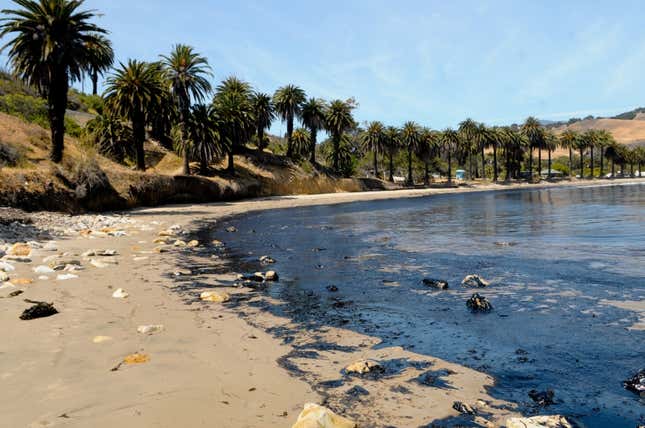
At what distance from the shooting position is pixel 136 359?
628 cm

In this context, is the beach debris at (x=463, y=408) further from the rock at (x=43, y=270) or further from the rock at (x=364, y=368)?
the rock at (x=43, y=270)

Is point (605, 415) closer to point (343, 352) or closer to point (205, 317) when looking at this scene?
point (343, 352)

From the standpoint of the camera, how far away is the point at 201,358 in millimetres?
6535

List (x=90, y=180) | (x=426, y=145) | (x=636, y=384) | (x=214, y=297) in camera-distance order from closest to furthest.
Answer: (x=636, y=384) → (x=214, y=297) → (x=90, y=180) → (x=426, y=145)

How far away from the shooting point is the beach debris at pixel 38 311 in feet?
25.6

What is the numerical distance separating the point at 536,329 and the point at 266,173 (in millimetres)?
59202

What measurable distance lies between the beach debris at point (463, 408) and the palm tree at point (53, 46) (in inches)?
1321

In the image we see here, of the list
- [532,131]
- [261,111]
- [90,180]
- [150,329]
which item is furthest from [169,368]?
[532,131]

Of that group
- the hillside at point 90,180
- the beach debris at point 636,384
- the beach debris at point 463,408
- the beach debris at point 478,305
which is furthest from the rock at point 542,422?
the hillside at point 90,180

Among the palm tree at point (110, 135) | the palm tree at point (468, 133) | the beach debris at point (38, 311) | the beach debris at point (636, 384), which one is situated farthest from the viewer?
the palm tree at point (468, 133)

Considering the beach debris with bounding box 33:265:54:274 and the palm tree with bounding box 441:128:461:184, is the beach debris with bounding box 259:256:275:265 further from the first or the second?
the palm tree with bounding box 441:128:461:184

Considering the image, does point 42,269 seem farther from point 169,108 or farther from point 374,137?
point 374,137

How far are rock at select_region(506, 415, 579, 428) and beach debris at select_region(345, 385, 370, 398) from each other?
157 centimetres

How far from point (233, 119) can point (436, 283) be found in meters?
52.4
